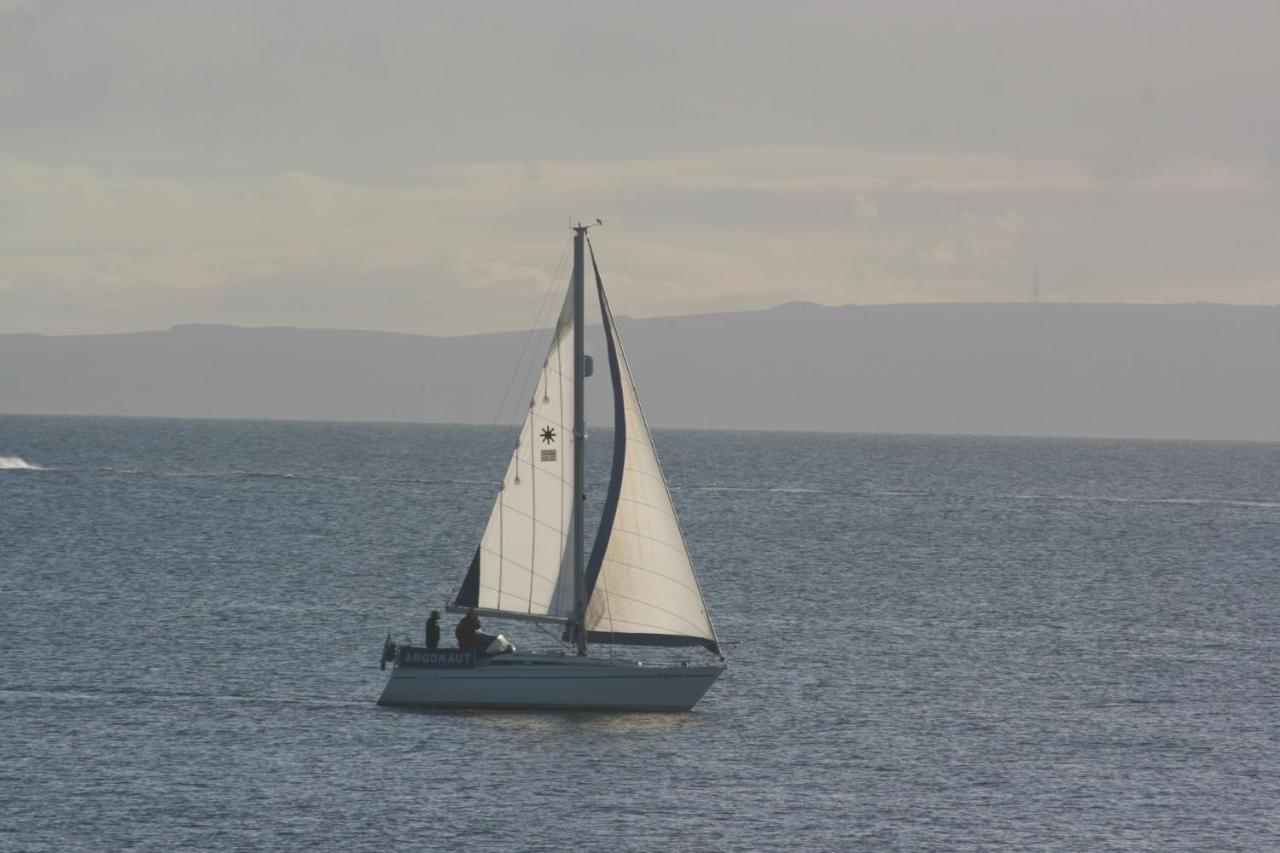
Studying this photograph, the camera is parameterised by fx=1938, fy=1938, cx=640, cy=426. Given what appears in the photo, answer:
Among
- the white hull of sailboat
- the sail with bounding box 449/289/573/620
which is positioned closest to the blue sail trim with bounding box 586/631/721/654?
the white hull of sailboat

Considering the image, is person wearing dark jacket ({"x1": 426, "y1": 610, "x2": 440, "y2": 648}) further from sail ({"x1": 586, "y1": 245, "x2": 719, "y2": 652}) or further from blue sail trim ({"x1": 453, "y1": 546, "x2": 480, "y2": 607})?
sail ({"x1": 586, "y1": 245, "x2": 719, "y2": 652})

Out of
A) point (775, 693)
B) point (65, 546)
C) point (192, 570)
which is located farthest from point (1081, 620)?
point (65, 546)

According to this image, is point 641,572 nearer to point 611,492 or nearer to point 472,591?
point 611,492

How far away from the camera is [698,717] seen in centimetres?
5631

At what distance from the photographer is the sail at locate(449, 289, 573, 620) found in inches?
2127

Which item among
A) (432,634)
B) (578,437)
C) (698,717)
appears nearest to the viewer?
(578,437)

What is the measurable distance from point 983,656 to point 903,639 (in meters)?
4.44

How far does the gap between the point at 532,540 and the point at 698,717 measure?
24.0 ft

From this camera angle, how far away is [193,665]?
64625mm

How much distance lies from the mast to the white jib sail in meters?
0.35

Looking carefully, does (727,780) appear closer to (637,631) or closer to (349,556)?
(637,631)

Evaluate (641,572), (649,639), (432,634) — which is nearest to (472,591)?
(432,634)

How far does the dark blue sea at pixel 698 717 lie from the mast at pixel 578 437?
2.92 metres

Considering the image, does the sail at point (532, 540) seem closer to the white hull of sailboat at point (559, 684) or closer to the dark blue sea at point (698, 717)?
the white hull of sailboat at point (559, 684)
